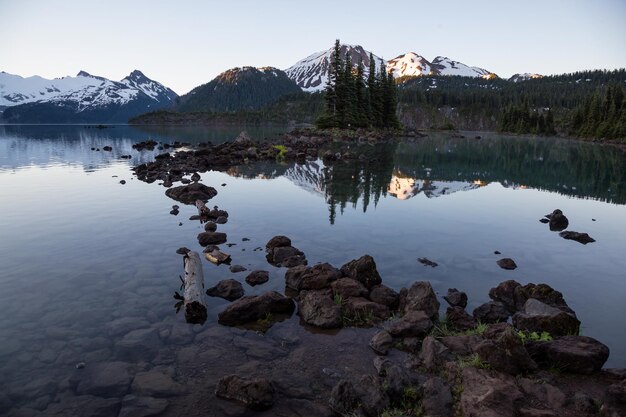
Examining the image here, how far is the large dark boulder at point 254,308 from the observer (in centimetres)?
1020

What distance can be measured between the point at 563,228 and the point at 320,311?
1592cm

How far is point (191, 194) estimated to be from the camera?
2517 centimetres

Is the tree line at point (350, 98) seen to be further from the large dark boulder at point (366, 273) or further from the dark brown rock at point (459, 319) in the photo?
the dark brown rock at point (459, 319)

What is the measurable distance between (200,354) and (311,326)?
9.76ft

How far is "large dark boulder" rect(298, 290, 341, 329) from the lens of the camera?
1013 centimetres

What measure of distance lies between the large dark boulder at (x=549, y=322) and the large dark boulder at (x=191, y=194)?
19713mm

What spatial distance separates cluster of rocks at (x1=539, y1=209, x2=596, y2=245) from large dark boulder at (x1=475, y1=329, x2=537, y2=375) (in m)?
12.5

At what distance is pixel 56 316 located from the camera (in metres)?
10.1

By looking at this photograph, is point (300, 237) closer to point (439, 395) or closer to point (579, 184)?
point (439, 395)

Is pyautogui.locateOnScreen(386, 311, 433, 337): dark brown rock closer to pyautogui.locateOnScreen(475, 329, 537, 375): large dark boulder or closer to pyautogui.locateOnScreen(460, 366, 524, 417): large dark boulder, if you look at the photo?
pyautogui.locateOnScreen(475, 329, 537, 375): large dark boulder

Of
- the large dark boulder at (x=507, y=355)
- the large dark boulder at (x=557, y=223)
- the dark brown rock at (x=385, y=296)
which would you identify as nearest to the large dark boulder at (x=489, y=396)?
the large dark boulder at (x=507, y=355)

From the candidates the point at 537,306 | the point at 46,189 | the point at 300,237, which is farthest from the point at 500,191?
the point at 46,189

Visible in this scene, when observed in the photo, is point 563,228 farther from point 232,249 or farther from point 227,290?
point 227,290

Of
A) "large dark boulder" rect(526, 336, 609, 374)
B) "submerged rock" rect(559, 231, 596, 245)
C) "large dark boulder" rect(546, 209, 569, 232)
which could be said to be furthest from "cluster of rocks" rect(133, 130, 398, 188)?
"large dark boulder" rect(526, 336, 609, 374)
